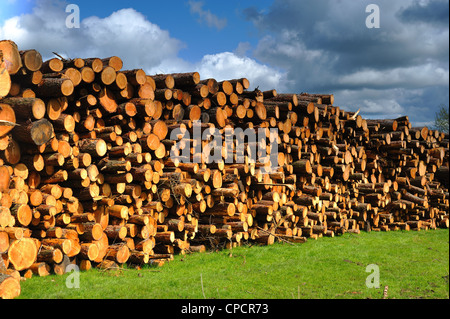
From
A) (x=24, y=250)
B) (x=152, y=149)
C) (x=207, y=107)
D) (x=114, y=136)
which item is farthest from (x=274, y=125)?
(x=24, y=250)

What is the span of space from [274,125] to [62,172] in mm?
4900

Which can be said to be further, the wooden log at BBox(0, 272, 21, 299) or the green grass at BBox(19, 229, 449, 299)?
the green grass at BBox(19, 229, 449, 299)

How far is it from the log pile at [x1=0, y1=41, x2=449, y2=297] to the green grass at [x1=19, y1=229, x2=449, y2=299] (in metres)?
0.52

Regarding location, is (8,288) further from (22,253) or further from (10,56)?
(10,56)

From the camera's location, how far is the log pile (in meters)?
6.09

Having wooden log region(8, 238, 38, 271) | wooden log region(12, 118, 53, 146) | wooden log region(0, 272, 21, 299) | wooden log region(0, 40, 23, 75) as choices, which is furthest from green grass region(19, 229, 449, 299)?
wooden log region(0, 40, 23, 75)

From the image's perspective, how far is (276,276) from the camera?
640cm

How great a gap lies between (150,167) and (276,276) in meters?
2.82

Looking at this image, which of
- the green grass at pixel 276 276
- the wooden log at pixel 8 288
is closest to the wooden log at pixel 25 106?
the wooden log at pixel 8 288

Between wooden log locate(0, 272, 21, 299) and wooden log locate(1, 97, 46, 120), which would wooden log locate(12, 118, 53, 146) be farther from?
wooden log locate(0, 272, 21, 299)

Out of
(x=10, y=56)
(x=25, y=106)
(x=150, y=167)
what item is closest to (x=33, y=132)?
(x=25, y=106)

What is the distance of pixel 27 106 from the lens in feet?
19.2

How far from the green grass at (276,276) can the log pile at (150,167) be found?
516 mm
